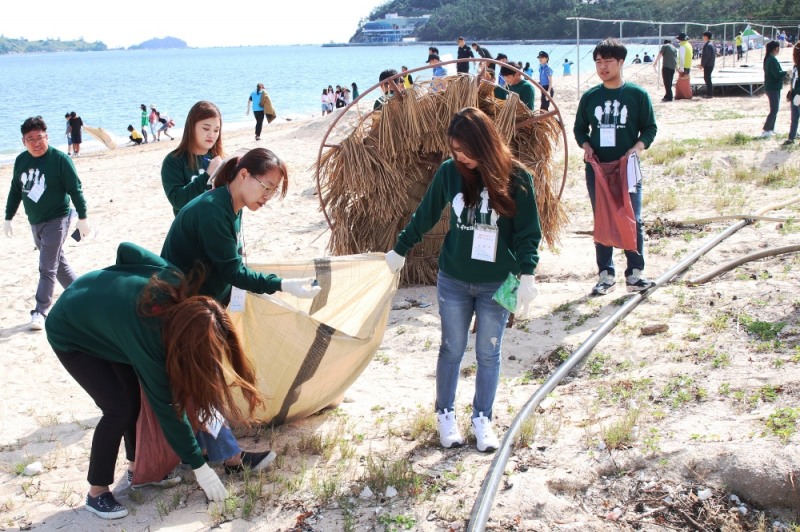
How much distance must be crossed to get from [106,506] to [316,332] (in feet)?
3.87

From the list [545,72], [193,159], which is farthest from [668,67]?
[193,159]

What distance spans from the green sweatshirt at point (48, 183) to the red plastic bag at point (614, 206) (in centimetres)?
383

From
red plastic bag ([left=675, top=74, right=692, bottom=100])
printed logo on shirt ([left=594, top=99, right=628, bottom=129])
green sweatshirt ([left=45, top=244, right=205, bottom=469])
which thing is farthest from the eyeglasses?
red plastic bag ([left=675, top=74, right=692, bottom=100])

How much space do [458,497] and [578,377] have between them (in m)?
1.42

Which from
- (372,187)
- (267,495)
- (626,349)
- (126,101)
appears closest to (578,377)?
(626,349)

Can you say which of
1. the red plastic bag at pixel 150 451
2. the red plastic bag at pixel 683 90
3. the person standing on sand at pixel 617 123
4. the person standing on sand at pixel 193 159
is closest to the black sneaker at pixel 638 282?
the person standing on sand at pixel 617 123

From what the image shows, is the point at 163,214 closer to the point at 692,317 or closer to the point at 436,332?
the point at 436,332

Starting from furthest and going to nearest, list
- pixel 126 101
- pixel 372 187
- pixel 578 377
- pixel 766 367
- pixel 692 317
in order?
1. pixel 126 101
2. pixel 372 187
3. pixel 692 317
4. pixel 578 377
5. pixel 766 367

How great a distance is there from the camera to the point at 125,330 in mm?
2896

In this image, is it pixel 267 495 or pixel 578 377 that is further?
pixel 578 377

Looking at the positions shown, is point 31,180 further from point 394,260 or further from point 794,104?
point 794,104

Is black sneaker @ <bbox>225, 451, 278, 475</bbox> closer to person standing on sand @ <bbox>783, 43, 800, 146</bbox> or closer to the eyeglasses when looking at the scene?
the eyeglasses

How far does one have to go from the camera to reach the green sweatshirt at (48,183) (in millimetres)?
5875

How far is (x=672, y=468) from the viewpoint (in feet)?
11.0
